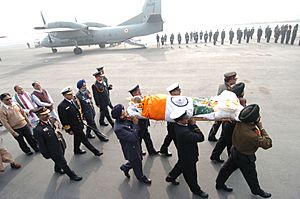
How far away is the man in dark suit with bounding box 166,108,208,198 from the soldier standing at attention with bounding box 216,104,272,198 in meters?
0.49

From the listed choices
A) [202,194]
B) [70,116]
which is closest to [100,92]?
[70,116]

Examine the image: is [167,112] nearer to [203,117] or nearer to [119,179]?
[203,117]

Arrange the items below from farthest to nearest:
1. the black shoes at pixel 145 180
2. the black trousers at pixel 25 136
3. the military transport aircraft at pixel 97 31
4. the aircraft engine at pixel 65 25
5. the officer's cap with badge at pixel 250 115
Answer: the military transport aircraft at pixel 97 31, the aircraft engine at pixel 65 25, the black trousers at pixel 25 136, the black shoes at pixel 145 180, the officer's cap with badge at pixel 250 115

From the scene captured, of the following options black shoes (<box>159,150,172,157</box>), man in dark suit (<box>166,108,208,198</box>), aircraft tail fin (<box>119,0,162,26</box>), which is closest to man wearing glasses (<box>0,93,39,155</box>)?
black shoes (<box>159,150,172,157</box>)

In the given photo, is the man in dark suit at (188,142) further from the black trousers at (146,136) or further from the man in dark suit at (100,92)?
the man in dark suit at (100,92)

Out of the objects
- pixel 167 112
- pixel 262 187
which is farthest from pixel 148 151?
pixel 262 187

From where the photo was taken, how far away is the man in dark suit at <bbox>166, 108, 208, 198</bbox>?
269 cm

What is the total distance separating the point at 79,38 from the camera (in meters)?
23.1

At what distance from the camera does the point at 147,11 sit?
23.9 m

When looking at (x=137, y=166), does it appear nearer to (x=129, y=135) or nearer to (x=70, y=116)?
(x=129, y=135)

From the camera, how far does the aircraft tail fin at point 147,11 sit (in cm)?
2319

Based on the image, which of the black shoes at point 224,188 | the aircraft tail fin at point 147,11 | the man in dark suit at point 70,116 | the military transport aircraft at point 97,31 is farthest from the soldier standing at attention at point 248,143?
the aircraft tail fin at point 147,11

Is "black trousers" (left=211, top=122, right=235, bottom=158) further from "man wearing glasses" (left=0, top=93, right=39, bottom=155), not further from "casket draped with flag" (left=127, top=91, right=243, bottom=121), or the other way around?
"man wearing glasses" (left=0, top=93, right=39, bottom=155)

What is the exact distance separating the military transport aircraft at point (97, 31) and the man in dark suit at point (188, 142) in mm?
21001
